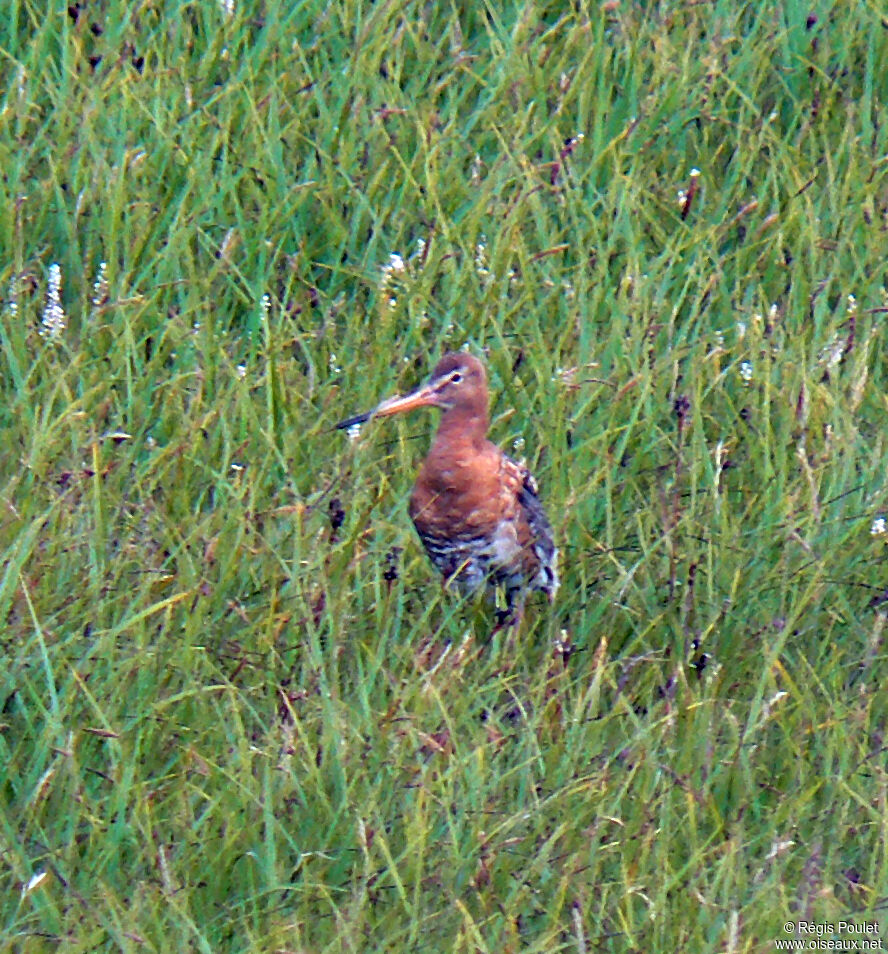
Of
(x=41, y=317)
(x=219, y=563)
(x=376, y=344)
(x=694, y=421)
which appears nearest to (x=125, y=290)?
(x=41, y=317)

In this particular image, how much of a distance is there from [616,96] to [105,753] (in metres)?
3.62

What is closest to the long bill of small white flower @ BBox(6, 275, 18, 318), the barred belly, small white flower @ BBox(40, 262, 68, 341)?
the barred belly

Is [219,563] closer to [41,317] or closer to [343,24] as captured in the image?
[41,317]

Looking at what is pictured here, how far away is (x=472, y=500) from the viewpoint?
5023mm

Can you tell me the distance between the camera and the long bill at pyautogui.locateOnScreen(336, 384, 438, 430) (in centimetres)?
505

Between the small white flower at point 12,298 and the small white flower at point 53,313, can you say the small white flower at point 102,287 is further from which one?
the small white flower at point 12,298

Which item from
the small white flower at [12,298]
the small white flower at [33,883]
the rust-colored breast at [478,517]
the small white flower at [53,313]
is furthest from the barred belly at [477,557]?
the small white flower at [33,883]

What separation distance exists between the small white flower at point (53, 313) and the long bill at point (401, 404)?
0.91 metres

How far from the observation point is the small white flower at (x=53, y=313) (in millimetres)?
5398

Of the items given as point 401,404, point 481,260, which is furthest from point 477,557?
point 481,260

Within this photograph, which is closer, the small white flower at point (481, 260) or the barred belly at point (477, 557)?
the barred belly at point (477, 557)

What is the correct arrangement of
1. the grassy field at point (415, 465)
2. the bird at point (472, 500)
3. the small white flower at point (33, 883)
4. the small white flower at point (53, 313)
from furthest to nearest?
1. the small white flower at point (53, 313)
2. the bird at point (472, 500)
3. the grassy field at point (415, 465)
4. the small white flower at point (33, 883)

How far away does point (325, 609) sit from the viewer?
4359mm

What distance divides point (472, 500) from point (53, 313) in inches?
53.9
